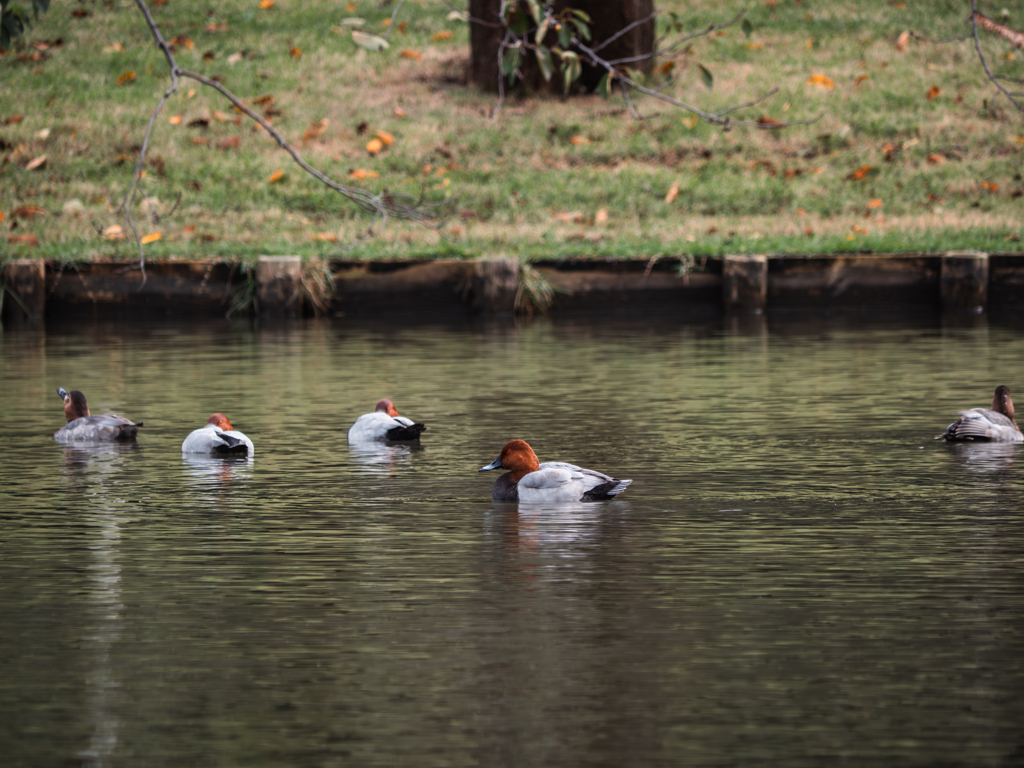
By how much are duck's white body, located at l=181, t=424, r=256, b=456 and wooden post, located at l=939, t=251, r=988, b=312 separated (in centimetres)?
1037

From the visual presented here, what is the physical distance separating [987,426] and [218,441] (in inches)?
186

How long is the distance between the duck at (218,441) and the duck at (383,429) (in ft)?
2.48

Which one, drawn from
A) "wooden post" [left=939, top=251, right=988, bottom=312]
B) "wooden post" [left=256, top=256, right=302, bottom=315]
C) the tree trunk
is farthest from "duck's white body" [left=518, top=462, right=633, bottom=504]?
the tree trunk

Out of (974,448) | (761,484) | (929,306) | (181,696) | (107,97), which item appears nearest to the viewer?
(181,696)

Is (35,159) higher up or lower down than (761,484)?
higher up

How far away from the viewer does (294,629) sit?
5535mm

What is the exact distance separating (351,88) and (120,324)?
25.3ft

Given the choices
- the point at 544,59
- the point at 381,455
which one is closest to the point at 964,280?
the point at 381,455

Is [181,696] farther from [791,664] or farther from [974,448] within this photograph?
[974,448]

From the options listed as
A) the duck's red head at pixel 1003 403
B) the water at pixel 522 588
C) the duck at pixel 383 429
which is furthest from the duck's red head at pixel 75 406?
the duck's red head at pixel 1003 403

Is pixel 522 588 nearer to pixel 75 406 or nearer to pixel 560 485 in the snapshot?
pixel 560 485

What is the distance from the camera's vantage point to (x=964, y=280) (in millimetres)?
17469

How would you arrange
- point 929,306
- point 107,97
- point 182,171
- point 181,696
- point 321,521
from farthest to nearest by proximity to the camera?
point 107,97 < point 182,171 < point 929,306 < point 321,521 < point 181,696

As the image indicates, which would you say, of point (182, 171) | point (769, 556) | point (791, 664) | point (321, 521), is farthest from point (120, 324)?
point (791, 664)
